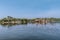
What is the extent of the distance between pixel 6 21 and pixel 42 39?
78162 mm

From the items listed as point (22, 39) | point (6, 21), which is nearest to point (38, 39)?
point (22, 39)

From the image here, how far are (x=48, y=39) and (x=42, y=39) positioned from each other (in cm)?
104

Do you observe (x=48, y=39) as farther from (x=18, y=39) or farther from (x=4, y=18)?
(x=4, y=18)

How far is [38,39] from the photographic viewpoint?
19.5 meters

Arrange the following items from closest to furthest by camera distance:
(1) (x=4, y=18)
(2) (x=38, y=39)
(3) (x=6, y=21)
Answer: (2) (x=38, y=39) < (3) (x=6, y=21) < (1) (x=4, y=18)

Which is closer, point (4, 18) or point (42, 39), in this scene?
point (42, 39)

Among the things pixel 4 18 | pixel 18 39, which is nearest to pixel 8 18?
pixel 4 18

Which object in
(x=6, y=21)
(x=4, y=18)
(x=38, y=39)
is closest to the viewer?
(x=38, y=39)

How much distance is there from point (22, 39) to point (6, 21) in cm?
7728

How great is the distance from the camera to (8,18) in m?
101

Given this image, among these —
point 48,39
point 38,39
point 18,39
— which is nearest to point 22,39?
point 18,39

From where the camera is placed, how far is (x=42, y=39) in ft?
64.2

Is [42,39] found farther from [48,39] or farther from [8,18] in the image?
[8,18]

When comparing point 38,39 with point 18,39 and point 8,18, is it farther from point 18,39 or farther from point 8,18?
point 8,18
